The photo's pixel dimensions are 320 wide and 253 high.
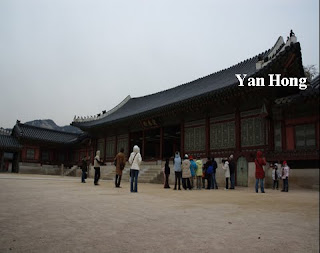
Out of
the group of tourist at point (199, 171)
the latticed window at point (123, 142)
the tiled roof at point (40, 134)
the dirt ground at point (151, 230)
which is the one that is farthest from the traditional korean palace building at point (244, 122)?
the tiled roof at point (40, 134)

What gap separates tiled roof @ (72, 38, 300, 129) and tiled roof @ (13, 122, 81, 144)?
7413 mm

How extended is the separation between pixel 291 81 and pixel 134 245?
8.01 ft

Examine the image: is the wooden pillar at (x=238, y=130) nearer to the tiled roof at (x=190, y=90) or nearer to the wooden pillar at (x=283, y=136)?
the tiled roof at (x=190, y=90)

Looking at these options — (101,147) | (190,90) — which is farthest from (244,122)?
(101,147)

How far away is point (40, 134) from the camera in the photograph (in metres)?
37.6

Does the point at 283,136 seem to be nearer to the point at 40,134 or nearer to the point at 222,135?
the point at 222,135

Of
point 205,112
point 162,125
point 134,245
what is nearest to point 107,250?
point 134,245

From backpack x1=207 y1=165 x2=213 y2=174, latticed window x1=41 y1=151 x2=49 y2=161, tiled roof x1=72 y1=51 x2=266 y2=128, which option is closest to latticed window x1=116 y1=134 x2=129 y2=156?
tiled roof x1=72 y1=51 x2=266 y2=128

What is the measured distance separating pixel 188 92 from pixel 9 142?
77.1 ft

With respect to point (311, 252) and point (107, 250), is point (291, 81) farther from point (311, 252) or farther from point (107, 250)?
point (107, 250)

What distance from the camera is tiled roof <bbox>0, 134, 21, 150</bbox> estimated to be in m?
33.0

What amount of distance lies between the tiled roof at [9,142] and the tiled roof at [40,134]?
2.87ft

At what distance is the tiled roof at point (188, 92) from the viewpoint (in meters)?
18.7

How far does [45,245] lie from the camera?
314 cm
